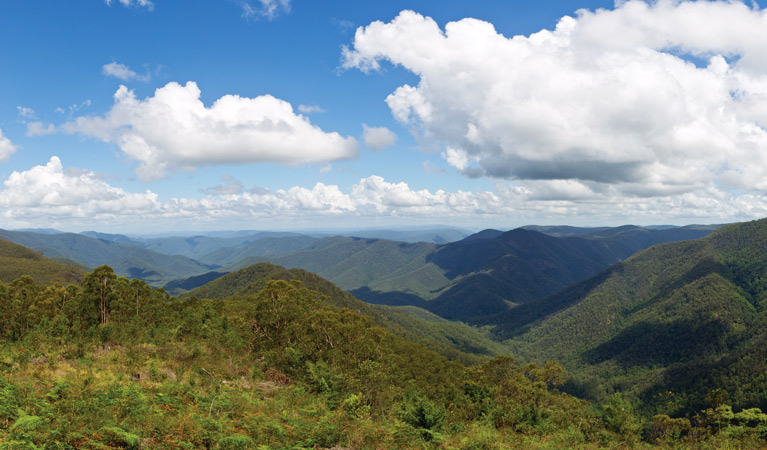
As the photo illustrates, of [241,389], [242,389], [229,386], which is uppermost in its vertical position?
[229,386]

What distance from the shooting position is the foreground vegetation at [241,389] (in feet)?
57.9

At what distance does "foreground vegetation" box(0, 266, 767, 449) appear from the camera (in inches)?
695

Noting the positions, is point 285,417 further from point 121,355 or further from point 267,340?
point 267,340

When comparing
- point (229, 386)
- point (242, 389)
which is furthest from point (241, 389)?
point (229, 386)

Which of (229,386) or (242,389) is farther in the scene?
(242,389)

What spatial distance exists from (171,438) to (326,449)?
783 cm

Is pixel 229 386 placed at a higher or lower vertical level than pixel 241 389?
higher

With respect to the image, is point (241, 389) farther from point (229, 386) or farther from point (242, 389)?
point (229, 386)

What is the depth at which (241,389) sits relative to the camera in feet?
99.3

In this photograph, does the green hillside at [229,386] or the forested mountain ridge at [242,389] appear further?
the forested mountain ridge at [242,389]

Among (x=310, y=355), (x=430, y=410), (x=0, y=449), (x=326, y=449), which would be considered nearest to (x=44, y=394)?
(x=0, y=449)

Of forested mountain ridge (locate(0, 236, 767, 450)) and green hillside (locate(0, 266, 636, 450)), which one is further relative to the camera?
forested mountain ridge (locate(0, 236, 767, 450))

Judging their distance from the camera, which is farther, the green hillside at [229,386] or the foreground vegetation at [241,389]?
the foreground vegetation at [241,389]

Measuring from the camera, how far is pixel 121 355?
33719 mm
